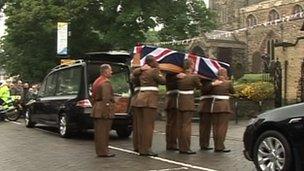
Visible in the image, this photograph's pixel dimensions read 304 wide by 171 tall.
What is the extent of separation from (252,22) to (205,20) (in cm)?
2599

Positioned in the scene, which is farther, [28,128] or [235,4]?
[235,4]

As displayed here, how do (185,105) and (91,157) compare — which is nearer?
(91,157)

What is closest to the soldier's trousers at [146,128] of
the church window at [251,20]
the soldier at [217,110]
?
the soldier at [217,110]

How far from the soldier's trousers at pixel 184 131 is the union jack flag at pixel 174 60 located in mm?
994

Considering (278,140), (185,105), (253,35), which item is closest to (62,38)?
(185,105)

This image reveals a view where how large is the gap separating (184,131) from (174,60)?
1.60 metres

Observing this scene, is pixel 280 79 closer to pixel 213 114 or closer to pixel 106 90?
pixel 213 114

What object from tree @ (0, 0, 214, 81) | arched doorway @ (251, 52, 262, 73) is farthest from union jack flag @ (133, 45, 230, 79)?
arched doorway @ (251, 52, 262, 73)

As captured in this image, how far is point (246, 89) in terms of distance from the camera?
22.3 m

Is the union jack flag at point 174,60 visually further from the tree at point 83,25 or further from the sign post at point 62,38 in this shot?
the tree at point 83,25

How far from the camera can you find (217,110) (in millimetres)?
12742

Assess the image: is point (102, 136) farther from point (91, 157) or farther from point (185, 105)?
point (185, 105)

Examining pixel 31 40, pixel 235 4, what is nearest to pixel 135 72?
pixel 31 40

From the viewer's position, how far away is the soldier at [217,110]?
12.7m
